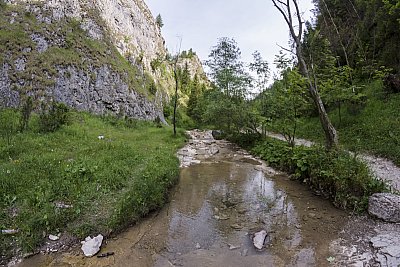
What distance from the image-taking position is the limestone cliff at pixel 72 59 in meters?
19.4

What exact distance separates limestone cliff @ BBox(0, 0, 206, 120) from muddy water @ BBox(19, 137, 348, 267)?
15.8 meters

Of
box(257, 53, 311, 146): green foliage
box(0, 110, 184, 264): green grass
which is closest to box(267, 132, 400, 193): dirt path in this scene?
box(257, 53, 311, 146): green foliage

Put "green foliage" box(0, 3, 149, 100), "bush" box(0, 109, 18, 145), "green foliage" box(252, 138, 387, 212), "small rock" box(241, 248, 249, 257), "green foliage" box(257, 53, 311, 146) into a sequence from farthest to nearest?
1. "green foliage" box(0, 3, 149, 100)
2. "green foliage" box(257, 53, 311, 146)
3. "bush" box(0, 109, 18, 145)
4. "green foliage" box(252, 138, 387, 212)
5. "small rock" box(241, 248, 249, 257)

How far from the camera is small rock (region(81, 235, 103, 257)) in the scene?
522 cm

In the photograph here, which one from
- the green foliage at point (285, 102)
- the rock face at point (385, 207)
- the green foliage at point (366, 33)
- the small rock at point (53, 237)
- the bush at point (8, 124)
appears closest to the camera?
the small rock at point (53, 237)

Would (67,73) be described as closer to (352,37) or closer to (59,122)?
(59,122)

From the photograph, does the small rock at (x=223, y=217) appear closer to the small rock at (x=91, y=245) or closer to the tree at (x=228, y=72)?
the small rock at (x=91, y=245)

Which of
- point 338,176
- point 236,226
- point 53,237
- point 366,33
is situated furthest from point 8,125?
point 366,33

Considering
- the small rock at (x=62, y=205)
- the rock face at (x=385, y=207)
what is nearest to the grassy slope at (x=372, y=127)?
the rock face at (x=385, y=207)

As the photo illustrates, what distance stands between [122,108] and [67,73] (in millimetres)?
5851

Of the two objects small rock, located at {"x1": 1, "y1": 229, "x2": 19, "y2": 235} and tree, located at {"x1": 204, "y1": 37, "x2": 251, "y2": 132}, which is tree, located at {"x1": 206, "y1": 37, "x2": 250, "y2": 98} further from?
small rock, located at {"x1": 1, "y1": 229, "x2": 19, "y2": 235}

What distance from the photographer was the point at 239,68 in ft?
68.5

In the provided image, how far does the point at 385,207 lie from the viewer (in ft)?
20.5

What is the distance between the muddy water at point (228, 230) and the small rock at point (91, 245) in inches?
5.4
